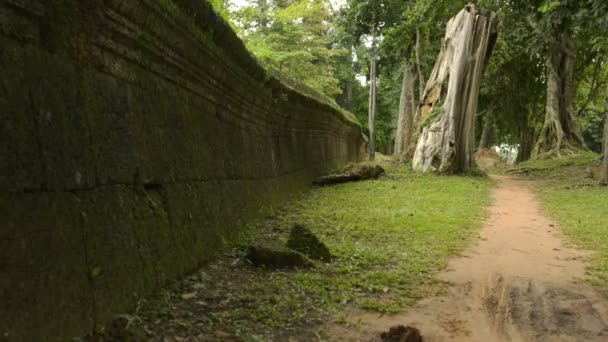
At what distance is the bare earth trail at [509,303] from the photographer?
9.91 ft

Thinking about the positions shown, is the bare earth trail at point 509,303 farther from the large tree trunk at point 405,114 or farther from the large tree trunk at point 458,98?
the large tree trunk at point 405,114

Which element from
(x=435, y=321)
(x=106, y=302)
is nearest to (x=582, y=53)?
(x=435, y=321)

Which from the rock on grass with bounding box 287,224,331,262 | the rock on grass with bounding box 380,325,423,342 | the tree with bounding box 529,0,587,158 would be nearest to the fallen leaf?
the rock on grass with bounding box 380,325,423,342

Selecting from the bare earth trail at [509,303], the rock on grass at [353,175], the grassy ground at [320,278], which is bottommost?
the bare earth trail at [509,303]

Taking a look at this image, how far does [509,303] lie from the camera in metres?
3.54

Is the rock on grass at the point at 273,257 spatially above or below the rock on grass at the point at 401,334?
above

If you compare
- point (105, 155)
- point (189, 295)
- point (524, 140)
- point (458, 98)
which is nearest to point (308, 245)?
point (189, 295)

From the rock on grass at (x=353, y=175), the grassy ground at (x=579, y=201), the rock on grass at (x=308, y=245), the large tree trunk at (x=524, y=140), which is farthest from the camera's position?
the large tree trunk at (x=524, y=140)

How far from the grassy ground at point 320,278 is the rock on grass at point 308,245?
14cm

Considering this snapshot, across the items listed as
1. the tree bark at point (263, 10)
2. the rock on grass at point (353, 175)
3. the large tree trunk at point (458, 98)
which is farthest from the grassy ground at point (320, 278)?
the tree bark at point (263, 10)

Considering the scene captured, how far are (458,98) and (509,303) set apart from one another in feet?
32.4

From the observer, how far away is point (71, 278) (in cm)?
216

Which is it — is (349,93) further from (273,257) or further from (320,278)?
(320,278)

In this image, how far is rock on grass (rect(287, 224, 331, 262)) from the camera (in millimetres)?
4340
